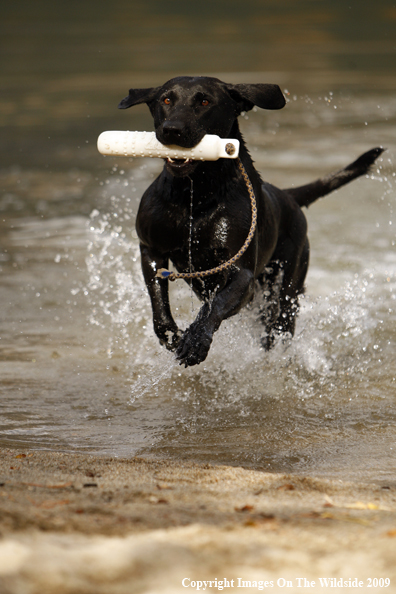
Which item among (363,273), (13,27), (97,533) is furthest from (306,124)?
(13,27)

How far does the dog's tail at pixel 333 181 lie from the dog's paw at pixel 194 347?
175 centimetres

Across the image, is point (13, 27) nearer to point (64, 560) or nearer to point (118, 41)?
point (118, 41)

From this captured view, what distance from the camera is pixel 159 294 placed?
369 centimetres

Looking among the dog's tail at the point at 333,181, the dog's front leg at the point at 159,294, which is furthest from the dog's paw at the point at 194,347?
the dog's tail at the point at 333,181

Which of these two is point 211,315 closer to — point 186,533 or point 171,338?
point 171,338

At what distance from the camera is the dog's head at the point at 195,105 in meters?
3.10

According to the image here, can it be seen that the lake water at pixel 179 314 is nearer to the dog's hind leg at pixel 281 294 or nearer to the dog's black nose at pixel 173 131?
the dog's hind leg at pixel 281 294

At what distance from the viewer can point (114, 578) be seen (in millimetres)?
1569

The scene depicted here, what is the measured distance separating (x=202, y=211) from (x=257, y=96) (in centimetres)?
62

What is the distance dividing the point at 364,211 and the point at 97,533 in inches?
274

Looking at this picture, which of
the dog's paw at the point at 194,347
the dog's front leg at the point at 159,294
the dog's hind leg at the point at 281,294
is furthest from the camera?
the dog's hind leg at the point at 281,294

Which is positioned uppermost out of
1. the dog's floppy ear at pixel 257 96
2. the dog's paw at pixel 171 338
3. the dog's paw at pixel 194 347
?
the dog's floppy ear at pixel 257 96

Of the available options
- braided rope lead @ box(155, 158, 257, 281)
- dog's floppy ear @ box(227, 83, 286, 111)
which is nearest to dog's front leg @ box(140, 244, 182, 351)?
braided rope lead @ box(155, 158, 257, 281)

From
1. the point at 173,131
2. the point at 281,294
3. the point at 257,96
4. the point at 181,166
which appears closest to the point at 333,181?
the point at 281,294
